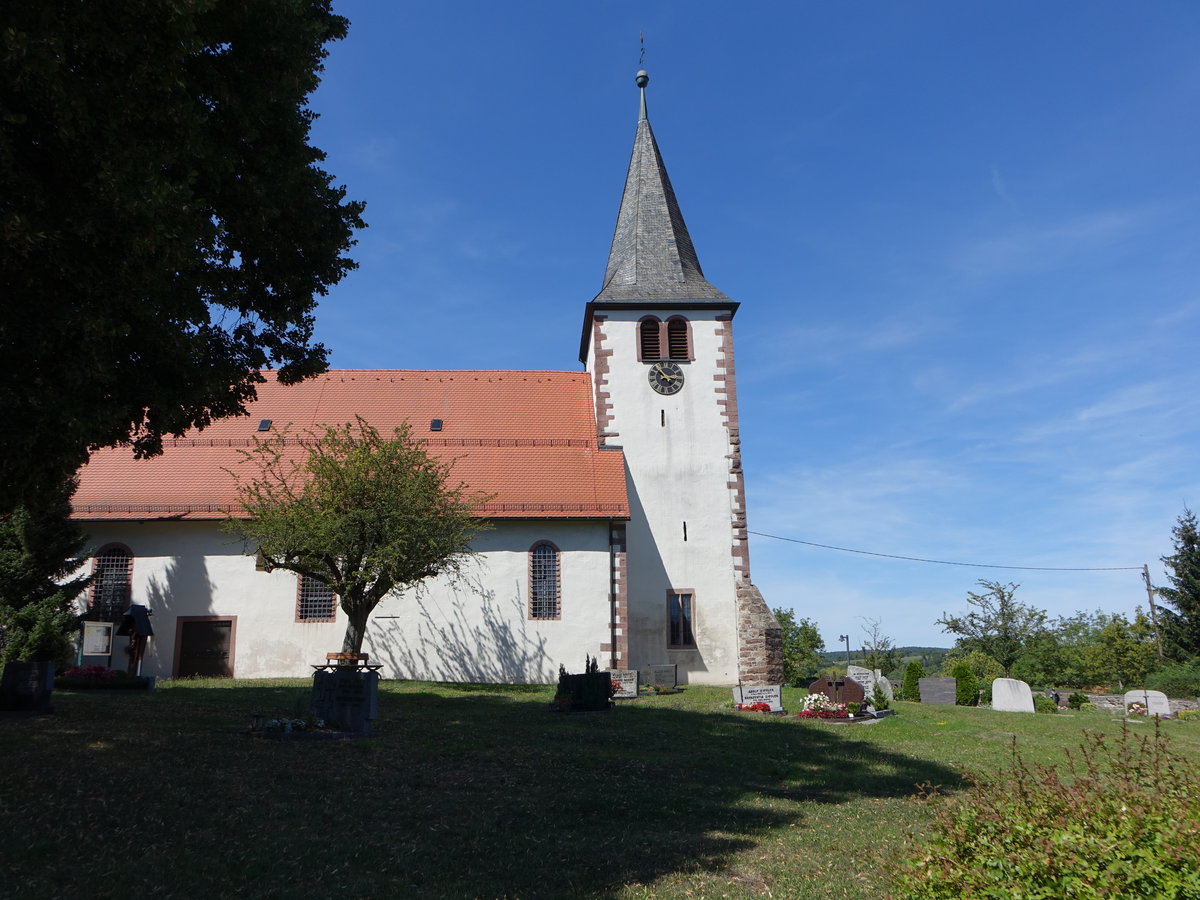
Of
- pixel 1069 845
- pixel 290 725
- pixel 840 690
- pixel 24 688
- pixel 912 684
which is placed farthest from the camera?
pixel 912 684

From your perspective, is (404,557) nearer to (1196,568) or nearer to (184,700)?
(184,700)

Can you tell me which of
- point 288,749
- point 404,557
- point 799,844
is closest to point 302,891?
point 799,844

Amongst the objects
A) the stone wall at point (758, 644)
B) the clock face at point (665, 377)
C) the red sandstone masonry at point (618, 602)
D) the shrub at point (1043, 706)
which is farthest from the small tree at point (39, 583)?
the shrub at point (1043, 706)

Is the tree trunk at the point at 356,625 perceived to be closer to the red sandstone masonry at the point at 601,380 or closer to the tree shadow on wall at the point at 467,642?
the tree shadow on wall at the point at 467,642

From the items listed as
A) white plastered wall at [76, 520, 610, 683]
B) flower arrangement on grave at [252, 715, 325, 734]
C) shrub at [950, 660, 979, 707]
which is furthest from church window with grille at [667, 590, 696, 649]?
flower arrangement on grave at [252, 715, 325, 734]

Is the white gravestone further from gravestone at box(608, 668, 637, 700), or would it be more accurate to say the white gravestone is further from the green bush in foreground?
the green bush in foreground

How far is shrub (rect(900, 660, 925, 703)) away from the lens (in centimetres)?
2748

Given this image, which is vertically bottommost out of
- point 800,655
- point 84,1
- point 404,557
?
point 800,655

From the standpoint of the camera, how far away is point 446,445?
27.3 meters

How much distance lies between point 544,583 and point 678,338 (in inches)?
366

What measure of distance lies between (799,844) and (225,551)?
67.3 feet

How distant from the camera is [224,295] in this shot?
10.2 meters

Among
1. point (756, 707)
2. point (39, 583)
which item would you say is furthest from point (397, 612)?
point (756, 707)

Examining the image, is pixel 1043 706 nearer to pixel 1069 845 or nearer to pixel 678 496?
pixel 678 496
